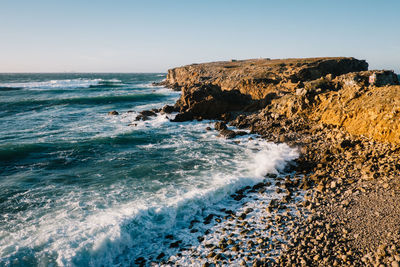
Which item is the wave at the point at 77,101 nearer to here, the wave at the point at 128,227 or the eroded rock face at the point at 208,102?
the eroded rock face at the point at 208,102

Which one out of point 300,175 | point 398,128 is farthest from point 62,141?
point 398,128

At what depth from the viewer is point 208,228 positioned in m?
9.90

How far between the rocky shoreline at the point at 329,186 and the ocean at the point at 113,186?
5.56ft

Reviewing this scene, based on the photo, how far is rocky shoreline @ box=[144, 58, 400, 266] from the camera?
789 cm

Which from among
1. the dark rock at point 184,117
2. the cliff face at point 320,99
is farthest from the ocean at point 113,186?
the cliff face at point 320,99

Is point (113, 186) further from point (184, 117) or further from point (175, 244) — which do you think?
point (184, 117)

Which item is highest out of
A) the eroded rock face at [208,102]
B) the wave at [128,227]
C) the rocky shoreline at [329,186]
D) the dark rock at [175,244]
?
the eroded rock face at [208,102]

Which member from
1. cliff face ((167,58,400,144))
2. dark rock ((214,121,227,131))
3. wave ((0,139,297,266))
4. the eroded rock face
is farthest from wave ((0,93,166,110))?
wave ((0,139,297,266))

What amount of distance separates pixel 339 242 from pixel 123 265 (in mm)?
8044

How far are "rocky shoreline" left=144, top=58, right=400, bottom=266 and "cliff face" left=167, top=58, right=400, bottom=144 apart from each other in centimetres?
9

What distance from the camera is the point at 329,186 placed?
38.6 feet

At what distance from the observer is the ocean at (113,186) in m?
9.05

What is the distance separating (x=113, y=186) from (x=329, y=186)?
Answer: 1227cm

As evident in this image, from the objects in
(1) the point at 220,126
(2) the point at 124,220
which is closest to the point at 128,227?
(2) the point at 124,220
